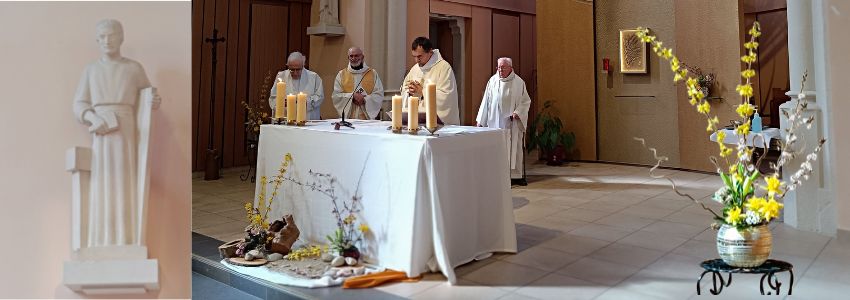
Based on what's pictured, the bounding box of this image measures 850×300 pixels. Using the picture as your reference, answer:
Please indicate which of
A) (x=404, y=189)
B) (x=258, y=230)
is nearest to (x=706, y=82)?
(x=404, y=189)

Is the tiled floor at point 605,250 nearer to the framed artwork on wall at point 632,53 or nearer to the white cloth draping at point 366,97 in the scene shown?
the white cloth draping at point 366,97

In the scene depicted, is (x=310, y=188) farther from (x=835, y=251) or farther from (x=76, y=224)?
(x=835, y=251)

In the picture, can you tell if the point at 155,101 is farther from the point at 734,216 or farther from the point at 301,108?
the point at 734,216

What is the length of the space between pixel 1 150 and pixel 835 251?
194 inches

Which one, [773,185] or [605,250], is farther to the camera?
[605,250]

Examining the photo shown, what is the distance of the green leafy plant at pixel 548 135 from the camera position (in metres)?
9.66

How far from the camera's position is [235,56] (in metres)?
8.52

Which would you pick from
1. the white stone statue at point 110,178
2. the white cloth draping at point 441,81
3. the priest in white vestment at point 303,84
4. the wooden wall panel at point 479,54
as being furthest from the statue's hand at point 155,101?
the wooden wall panel at point 479,54

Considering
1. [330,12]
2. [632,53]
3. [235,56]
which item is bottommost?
[235,56]

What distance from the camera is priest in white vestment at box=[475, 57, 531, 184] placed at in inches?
288

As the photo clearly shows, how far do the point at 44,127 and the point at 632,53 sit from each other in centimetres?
840

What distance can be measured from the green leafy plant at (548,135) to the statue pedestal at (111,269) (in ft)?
26.1

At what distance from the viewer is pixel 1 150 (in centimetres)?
232

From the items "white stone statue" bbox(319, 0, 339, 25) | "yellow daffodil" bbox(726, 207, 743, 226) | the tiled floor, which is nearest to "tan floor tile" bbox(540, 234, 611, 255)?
the tiled floor
